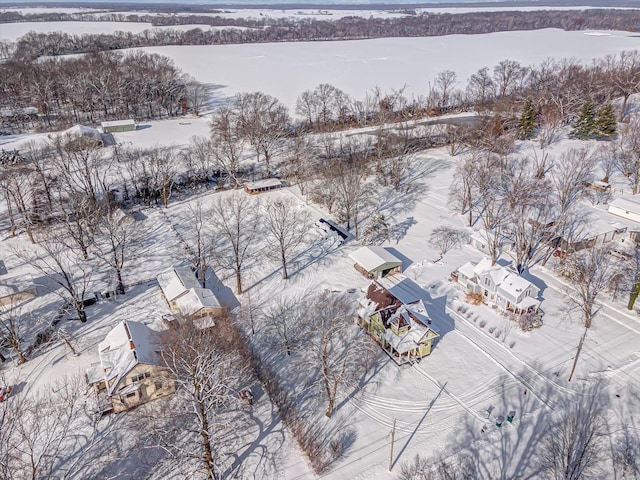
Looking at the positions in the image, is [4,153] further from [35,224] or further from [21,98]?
[21,98]

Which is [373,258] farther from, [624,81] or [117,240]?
[624,81]

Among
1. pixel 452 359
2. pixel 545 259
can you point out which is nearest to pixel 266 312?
pixel 452 359

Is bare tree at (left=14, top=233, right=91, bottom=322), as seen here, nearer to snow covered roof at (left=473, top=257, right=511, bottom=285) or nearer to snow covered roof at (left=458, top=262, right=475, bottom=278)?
snow covered roof at (left=458, top=262, right=475, bottom=278)

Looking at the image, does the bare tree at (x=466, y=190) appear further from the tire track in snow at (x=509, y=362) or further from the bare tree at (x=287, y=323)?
the bare tree at (x=287, y=323)

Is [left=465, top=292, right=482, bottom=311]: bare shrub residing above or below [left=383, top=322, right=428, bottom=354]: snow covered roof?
below

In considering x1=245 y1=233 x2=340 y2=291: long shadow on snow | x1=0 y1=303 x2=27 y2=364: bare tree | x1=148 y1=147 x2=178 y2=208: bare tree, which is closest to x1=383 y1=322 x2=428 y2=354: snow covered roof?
x1=245 y1=233 x2=340 y2=291: long shadow on snow

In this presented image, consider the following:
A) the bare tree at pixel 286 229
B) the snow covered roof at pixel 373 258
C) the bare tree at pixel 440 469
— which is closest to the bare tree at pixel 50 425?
the bare tree at pixel 440 469
